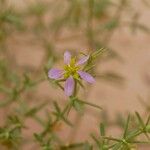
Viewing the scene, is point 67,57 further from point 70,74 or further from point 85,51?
point 85,51

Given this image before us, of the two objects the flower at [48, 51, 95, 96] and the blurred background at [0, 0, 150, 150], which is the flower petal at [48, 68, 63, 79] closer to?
the flower at [48, 51, 95, 96]

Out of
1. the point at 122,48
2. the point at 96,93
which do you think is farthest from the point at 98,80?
the point at 122,48

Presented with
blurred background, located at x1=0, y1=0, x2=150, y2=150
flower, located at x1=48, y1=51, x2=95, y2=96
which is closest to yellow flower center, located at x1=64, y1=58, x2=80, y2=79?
flower, located at x1=48, y1=51, x2=95, y2=96

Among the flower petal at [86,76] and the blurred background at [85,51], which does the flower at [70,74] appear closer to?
the flower petal at [86,76]


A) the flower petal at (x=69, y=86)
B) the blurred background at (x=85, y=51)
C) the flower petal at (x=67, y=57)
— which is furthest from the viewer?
the blurred background at (x=85, y=51)

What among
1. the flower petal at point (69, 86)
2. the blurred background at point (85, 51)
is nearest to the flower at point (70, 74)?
the flower petal at point (69, 86)

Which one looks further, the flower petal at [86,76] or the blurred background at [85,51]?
the blurred background at [85,51]
